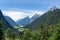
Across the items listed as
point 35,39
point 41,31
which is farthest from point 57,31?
point 35,39

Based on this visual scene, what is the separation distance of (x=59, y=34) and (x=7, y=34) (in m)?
55.2

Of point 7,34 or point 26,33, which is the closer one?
point 26,33

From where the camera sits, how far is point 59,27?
66.1 m

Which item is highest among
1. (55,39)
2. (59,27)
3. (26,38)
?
(59,27)

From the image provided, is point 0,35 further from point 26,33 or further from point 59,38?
point 26,33

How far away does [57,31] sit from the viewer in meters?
66.6

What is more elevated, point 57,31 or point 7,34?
point 57,31

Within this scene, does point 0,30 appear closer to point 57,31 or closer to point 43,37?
point 57,31

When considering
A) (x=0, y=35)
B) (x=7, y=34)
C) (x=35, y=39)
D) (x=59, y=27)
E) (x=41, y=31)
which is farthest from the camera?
(x=7, y=34)

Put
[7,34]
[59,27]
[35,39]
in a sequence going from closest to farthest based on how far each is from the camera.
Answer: [59,27] < [35,39] < [7,34]

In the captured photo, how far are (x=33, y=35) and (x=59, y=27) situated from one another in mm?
40862

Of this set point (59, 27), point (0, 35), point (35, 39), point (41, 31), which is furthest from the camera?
point (35, 39)

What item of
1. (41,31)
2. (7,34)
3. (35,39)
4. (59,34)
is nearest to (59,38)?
(59,34)

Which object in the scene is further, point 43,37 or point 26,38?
point 26,38
